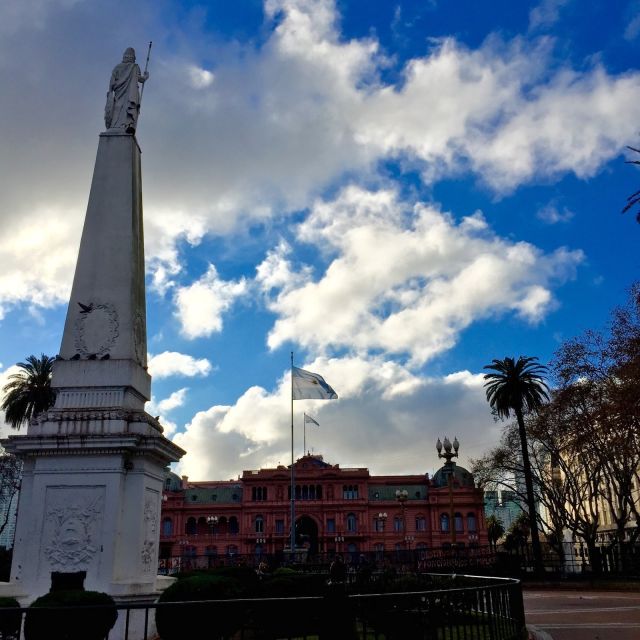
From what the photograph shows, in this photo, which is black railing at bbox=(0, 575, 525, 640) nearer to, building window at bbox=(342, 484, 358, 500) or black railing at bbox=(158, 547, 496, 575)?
black railing at bbox=(158, 547, 496, 575)

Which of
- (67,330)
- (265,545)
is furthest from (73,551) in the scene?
(265,545)

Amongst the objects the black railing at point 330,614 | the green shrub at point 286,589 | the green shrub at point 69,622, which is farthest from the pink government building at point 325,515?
the green shrub at point 69,622

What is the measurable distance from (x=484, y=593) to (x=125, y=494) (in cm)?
653

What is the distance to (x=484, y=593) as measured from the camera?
8945mm

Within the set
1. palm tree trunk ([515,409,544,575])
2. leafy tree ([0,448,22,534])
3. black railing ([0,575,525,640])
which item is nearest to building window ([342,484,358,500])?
palm tree trunk ([515,409,544,575])

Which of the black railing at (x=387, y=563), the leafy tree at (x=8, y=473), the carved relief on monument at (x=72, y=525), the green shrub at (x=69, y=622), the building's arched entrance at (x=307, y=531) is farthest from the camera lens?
the building's arched entrance at (x=307, y=531)

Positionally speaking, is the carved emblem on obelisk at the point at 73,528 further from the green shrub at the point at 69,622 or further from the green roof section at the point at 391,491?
the green roof section at the point at 391,491

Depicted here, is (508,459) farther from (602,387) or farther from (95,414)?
(95,414)

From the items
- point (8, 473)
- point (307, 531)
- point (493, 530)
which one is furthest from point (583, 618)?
point (493, 530)

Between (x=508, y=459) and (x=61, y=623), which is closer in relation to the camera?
(x=61, y=623)

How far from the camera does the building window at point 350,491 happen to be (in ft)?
274

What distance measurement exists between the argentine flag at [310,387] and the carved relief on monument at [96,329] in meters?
22.2

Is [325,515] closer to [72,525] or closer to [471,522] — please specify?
[471,522]

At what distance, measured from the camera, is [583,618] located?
15562 mm
